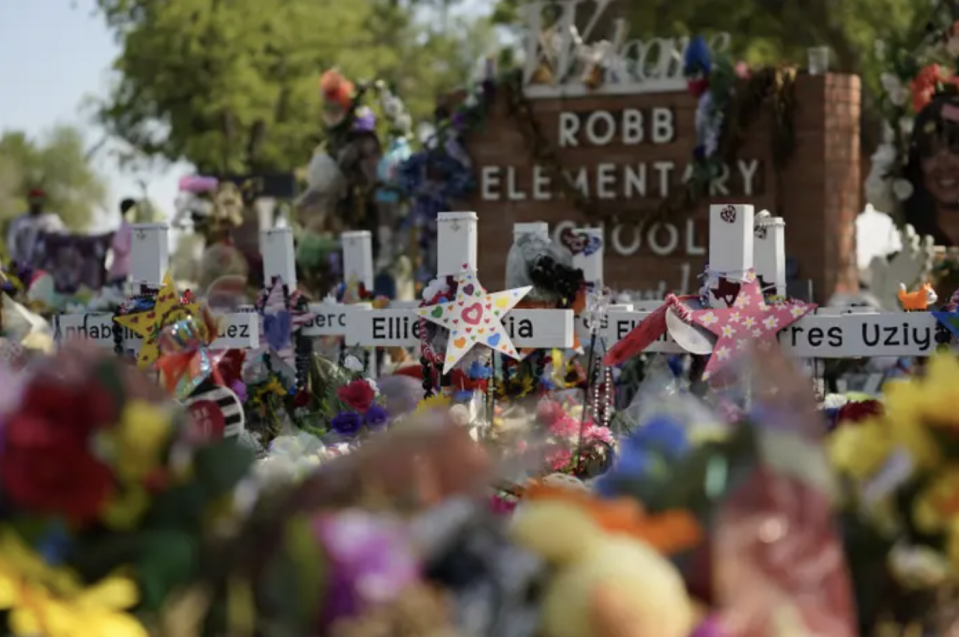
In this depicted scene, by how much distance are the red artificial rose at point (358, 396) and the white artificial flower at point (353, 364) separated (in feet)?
4.12

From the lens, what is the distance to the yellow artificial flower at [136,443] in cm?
306

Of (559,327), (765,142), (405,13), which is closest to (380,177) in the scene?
(765,142)

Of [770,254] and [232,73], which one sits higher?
[232,73]

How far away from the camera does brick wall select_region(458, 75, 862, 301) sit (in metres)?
16.8

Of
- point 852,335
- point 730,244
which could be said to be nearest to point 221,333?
point 730,244

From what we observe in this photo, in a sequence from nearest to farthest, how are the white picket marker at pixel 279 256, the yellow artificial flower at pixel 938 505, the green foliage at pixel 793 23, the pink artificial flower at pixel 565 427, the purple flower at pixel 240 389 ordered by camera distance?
the yellow artificial flower at pixel 938 505 → the pink artificial flower at pixel 565 427 → the purple flower at pixel 240 389 → the white picket marker at pixel 279 256 → the green foliage at pixel 793 23

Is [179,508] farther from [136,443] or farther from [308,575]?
[308,575]

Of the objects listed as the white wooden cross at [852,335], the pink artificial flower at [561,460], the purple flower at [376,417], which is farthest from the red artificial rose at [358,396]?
the white wooden cross at [852,335]

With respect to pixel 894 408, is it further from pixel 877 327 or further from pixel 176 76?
pixel 176 76

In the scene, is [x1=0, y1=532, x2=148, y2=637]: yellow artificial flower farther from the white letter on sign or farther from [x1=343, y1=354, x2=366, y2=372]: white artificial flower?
the white letter on sign

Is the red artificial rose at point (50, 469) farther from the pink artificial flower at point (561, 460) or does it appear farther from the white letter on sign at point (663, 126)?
the white letter on sign at point (663, 126)

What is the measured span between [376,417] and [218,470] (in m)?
4.71

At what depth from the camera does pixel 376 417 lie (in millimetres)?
7836

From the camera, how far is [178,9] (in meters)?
33.4
